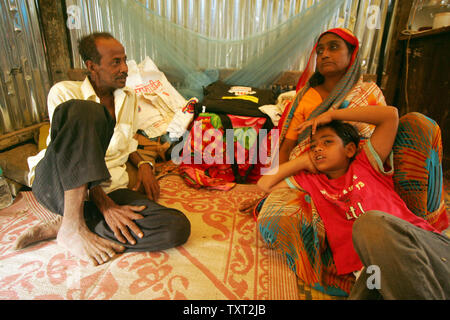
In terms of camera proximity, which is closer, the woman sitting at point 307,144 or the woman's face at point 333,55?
the woman sitting at point 307,144

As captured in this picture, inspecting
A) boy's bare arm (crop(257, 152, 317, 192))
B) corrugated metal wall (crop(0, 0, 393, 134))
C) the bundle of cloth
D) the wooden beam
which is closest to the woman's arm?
boy's bare arm (crop(257, 152, 317, 192))

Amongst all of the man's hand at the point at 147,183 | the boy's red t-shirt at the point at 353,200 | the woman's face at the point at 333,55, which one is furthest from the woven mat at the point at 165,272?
the woman's face at the point at 333,55

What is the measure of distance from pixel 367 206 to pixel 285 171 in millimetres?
427

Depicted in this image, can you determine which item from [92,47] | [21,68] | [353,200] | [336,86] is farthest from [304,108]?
[21,68]

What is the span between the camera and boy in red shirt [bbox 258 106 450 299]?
71 cm

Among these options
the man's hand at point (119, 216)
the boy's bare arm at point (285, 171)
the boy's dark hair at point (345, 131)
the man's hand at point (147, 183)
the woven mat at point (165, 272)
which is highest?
the boy's dark hair at point (345, 131)

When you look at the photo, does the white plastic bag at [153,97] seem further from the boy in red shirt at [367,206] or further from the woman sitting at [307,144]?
the boy in red shirt at [367,206]

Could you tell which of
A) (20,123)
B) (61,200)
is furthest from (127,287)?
(20,123)

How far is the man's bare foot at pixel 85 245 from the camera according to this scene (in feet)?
3.90

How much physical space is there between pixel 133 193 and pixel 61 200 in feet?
1.16

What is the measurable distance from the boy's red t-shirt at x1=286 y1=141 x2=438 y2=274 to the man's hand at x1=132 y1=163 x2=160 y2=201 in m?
0.99

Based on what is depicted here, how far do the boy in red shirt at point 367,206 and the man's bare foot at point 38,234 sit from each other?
1.09 metres

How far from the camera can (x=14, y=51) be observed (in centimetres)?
235
